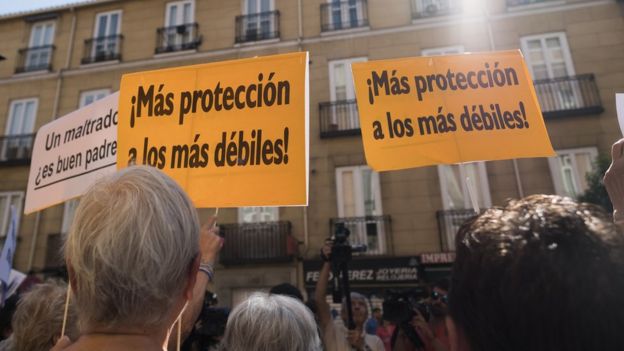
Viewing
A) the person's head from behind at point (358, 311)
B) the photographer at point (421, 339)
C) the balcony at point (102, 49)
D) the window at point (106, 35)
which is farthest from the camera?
the window at point (106, 35)

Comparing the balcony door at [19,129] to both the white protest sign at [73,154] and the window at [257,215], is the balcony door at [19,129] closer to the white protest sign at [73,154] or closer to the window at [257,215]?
the window at [257,215]

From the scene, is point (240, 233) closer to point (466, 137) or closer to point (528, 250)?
point (466, 137)

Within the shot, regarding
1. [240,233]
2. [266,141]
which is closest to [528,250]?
[266,141]

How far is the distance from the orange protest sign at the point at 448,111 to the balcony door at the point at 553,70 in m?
9.34

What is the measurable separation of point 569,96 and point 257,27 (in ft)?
32.1

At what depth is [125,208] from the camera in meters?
1.15

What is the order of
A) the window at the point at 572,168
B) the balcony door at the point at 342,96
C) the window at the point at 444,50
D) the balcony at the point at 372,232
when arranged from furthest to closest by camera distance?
the balcony door at the point at 342,96, the window at the point at 444,50, the balcony at the point at 372,232, the window at the point at 572,168

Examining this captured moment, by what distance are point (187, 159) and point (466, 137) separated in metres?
2.08

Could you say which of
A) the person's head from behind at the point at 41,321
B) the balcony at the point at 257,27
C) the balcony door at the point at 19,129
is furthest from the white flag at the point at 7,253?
the balcony door at the point at 19,129

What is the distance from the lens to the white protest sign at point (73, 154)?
3.43 m

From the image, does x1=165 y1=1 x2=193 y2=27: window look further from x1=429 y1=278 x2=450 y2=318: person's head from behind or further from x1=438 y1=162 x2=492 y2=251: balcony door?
x1=429 y1=278 x2=450 y2=318: person's head from behind

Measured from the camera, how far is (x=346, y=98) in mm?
12641

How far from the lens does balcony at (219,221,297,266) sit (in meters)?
11.6

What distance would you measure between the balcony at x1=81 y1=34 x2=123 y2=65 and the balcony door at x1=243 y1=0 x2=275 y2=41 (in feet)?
15.6
